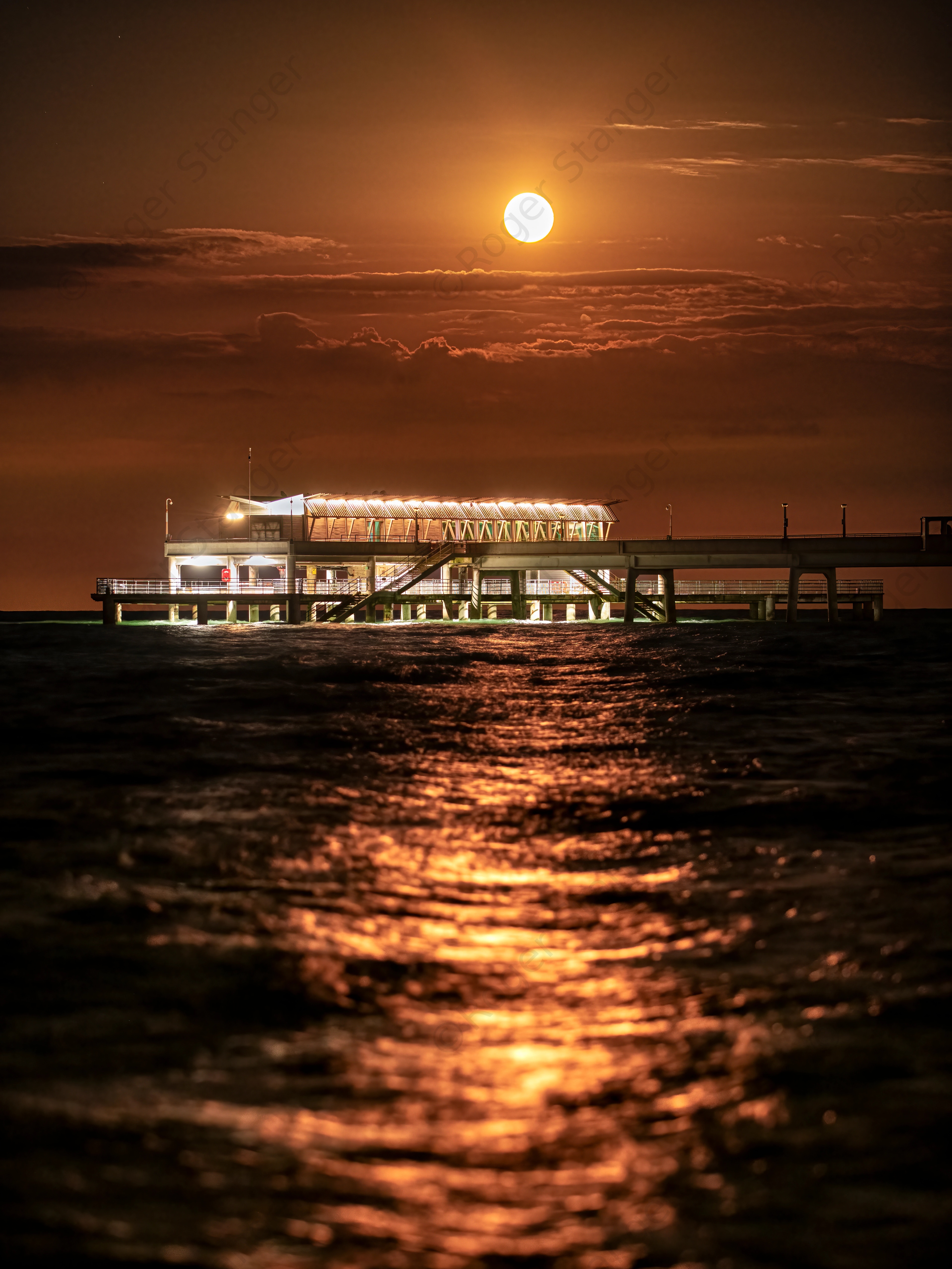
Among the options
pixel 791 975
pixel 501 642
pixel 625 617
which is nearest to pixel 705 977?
pixel 791 975

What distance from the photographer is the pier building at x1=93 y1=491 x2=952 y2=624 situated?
103 metres

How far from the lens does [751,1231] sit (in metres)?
5.34

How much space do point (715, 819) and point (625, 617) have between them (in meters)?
98.9

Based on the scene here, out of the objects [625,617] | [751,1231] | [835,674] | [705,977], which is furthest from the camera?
[625,617]

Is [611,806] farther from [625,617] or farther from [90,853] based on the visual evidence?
[625,617]

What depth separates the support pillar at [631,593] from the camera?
356ft

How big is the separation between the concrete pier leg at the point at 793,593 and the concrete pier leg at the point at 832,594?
2421mm

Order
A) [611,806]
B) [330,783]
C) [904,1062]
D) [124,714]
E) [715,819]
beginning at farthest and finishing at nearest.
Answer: [124,714], [330,783], [611,806], [715,819], [904,1062]

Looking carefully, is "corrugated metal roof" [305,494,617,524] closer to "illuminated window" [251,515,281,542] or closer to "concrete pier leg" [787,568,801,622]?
"illuminated window" [251,515,281,542]

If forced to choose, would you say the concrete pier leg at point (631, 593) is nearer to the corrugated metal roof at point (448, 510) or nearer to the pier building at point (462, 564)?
the pier building at point (462, 564)

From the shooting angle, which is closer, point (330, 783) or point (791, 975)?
point (791, 975)

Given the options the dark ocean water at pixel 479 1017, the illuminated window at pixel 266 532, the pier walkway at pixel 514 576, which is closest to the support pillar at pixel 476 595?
the pier walkway at pixel 514 576

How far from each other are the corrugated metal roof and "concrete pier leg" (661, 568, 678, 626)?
2742 centimetres

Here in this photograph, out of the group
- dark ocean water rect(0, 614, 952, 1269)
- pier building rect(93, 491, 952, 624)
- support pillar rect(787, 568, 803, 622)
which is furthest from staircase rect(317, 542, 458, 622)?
dark ocean water rect(0, 614, 952, 1269)
